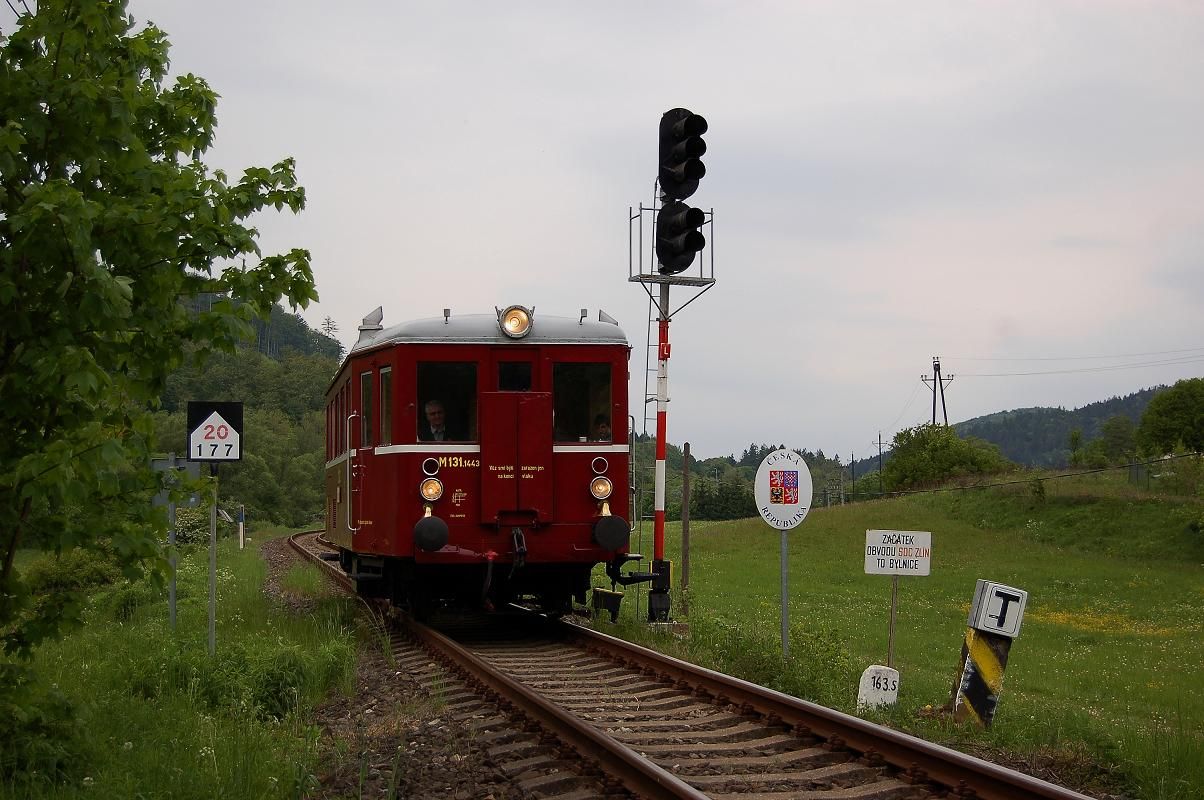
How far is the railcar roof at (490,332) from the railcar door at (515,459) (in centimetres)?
Result: 58

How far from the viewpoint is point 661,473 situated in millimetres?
12906

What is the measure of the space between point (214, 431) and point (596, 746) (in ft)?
16.6

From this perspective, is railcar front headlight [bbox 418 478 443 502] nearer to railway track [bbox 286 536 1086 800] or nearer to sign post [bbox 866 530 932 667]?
railway track [bbox 286 536 1086 800]

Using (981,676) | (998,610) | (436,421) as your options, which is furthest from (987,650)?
(436,421)

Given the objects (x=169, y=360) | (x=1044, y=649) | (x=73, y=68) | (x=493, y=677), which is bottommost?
(x=1044, y=649)

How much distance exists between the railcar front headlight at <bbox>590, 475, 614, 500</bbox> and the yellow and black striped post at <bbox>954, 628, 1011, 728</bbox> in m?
4.33

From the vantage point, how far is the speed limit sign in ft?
32.4

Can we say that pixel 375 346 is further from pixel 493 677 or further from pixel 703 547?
pixel 703 547

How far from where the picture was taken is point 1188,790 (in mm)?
5926

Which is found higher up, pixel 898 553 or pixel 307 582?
pixel 898 553

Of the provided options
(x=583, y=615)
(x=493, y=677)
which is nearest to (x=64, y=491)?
(x=493, y=677)

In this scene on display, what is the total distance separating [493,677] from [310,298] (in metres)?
3.77

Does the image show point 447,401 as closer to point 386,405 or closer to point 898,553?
point 386,405

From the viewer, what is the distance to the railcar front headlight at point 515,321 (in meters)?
11.7
